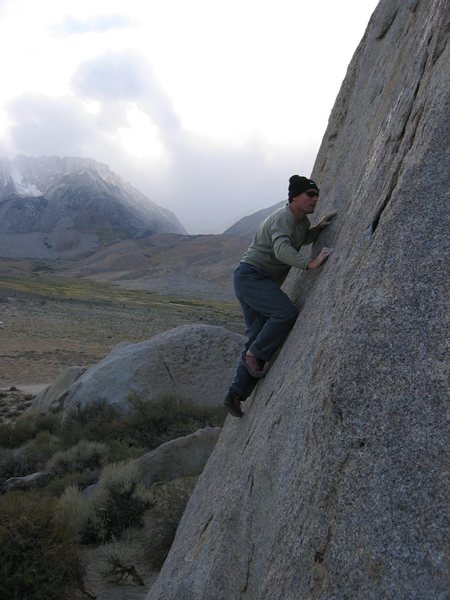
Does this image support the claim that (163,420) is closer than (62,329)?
Yes

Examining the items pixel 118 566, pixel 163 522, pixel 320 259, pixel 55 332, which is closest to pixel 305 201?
pixel 320 259

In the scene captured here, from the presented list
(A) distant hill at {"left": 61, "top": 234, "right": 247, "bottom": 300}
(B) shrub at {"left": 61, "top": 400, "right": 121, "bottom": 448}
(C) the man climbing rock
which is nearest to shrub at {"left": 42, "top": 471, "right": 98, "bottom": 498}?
(B) shrub at {"left": 61, "top": 400, "right": 121, "bottom": 448}

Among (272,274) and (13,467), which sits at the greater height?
(272,274)

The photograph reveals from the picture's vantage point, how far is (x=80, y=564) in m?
5.57

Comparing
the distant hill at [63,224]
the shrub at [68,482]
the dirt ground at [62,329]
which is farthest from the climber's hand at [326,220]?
the distant hill at [63,224]

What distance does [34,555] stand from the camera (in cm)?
514

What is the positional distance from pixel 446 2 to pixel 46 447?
9498mm

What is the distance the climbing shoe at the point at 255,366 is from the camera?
466 centimetres

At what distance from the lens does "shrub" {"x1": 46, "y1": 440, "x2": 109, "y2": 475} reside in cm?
910

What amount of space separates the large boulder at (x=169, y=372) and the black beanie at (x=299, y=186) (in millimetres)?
7248

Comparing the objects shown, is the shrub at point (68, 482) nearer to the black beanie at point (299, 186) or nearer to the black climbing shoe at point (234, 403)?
the black climbing shoe at point (234, 403)

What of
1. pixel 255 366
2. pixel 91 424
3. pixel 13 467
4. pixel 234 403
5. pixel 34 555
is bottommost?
pixel 13 467

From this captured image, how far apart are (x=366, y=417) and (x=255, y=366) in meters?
2.20

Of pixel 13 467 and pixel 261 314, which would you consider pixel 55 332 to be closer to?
pixel 13 467
